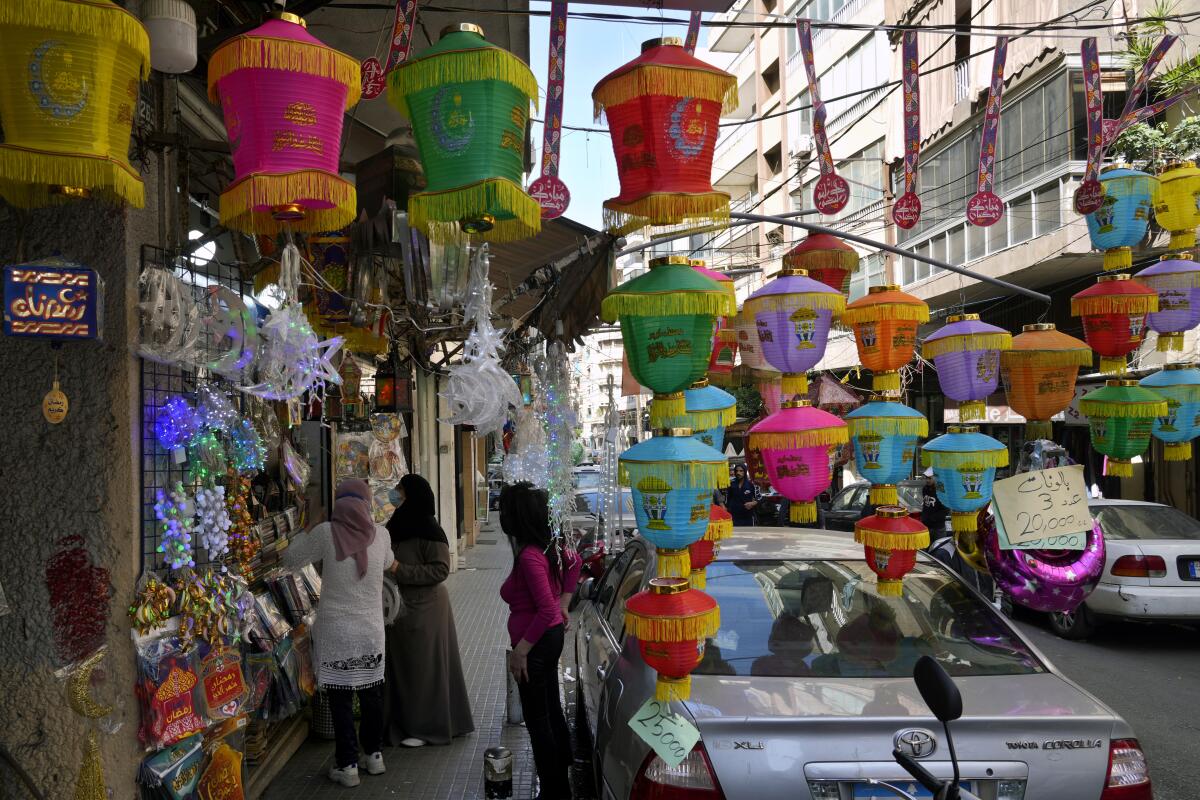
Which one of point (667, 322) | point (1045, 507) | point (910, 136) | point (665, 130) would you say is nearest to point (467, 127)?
point (665, 130)

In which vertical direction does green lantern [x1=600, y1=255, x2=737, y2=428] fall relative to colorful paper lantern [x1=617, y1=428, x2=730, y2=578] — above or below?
above

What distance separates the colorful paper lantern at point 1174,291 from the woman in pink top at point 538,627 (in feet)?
10.3

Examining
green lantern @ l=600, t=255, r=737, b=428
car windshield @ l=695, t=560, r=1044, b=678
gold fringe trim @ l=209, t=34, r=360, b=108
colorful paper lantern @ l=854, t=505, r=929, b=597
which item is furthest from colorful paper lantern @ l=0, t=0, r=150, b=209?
colorful paper lantern @ l=854, t=505, r=929, b=597

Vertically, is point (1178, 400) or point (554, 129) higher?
point (554, 129)

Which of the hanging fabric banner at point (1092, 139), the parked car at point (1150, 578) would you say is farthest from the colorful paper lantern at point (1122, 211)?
the parked car at point (1150, 578)

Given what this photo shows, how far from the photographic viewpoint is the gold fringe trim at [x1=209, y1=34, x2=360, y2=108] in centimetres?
230

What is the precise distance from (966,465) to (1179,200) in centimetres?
169

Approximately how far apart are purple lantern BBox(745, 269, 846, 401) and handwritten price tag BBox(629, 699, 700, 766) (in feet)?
4.63

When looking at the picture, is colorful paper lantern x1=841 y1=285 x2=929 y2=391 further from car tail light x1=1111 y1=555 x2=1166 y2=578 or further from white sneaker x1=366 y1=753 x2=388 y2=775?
car tail light x1=1111 y1=555 x2=1166 y2=578

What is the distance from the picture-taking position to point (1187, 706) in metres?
6.40

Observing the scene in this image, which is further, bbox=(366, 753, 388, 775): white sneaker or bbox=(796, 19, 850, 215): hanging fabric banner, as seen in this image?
bbox=(366, 753, 388, 775): white sneaker

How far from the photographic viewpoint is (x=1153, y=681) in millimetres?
7090

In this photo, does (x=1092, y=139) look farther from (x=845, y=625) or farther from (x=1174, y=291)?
(x=845, y=625)

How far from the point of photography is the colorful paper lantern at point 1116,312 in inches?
143
